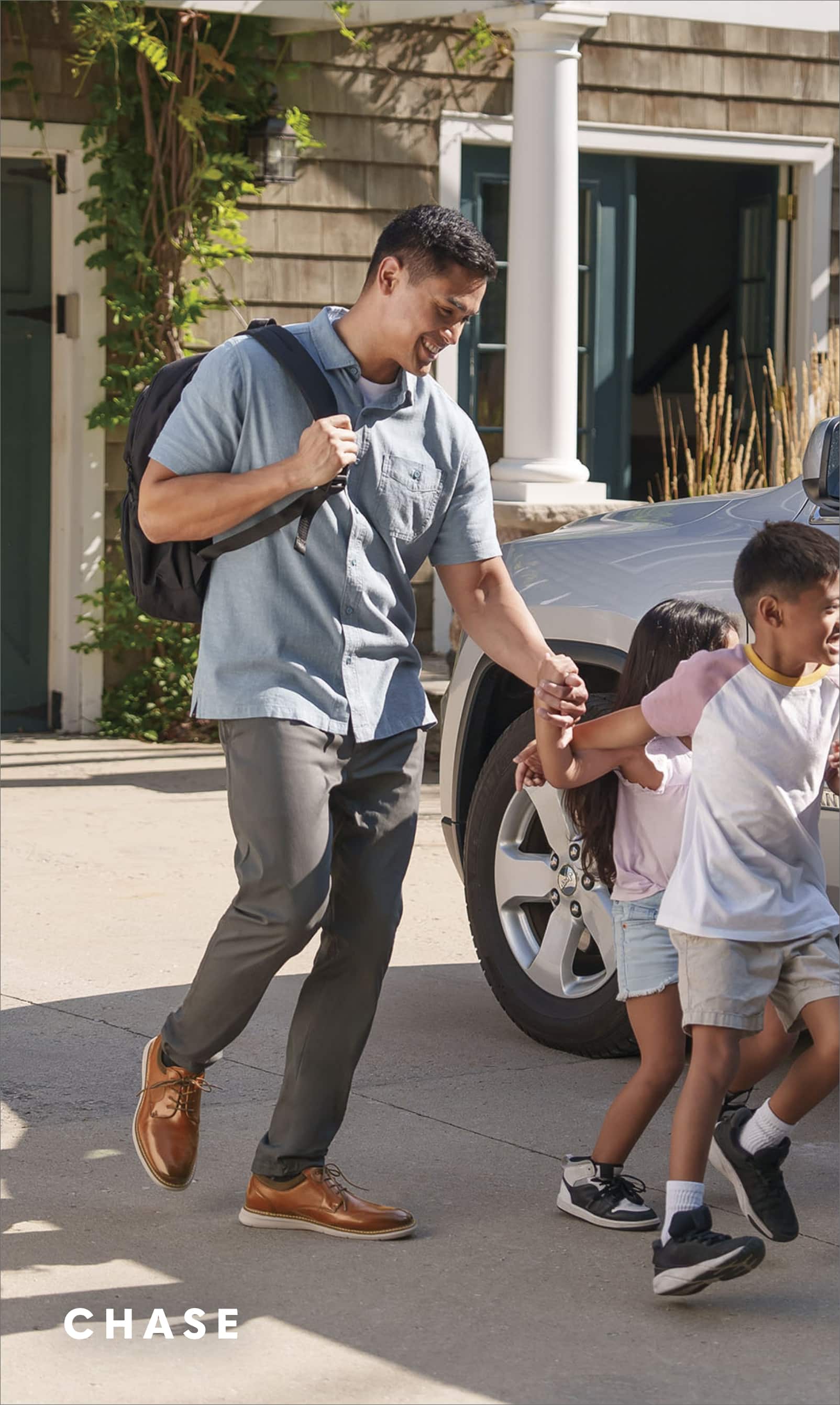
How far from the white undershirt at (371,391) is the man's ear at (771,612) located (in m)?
0.79

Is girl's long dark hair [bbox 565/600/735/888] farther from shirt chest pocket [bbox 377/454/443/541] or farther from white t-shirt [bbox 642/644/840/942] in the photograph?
shirt chest pocket [bbox 377/454/443/541]

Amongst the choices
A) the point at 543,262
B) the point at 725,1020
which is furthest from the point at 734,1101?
the point at 543,262

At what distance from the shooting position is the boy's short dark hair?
131 inches

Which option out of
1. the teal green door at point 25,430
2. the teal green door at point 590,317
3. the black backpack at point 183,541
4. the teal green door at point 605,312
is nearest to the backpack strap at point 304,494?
the black backpack at point 183,541

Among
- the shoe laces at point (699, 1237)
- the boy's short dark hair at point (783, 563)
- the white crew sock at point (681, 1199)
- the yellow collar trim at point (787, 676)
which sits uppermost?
the boy's short dark hair at point (783, 563)

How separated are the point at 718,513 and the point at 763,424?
727cm

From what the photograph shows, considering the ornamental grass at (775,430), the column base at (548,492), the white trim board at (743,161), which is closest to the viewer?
the ornamental grass at (775,430)

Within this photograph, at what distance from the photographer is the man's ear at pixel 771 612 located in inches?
131

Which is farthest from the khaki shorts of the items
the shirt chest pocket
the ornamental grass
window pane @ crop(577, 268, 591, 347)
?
window pane @ crop(577, 268, 591, 347)

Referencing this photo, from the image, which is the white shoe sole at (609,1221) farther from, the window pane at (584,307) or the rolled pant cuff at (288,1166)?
the window pane at (584,307)

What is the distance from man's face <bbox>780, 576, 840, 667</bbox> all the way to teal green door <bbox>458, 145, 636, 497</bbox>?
24.0 feet

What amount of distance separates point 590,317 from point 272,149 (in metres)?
2.15

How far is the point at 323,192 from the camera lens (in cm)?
1023

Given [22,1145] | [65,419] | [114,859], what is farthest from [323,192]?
[22,1145]
